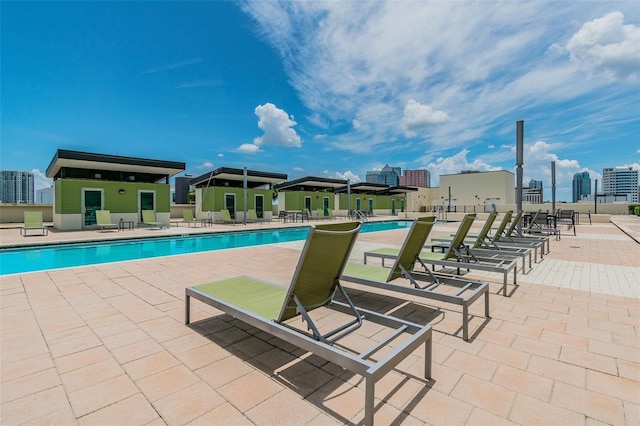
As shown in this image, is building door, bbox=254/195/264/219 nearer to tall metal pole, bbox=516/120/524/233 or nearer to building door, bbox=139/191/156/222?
building door, bbox=139/191/156/222

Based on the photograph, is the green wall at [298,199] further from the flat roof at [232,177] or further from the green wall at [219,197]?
the green wall at [219,197]

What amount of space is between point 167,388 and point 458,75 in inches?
552

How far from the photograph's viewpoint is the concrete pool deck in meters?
1.54

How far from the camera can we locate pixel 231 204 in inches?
748

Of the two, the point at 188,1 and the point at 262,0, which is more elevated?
the point at 188,1

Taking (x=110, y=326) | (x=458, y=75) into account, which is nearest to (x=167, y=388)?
(x=110, y=326)

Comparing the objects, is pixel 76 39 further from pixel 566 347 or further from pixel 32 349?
pixel 566 347

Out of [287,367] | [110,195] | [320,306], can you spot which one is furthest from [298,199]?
[287,367]

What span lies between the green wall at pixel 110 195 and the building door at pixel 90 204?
0.49ft

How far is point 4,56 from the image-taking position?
11.7m

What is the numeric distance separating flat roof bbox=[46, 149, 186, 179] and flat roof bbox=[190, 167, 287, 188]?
2.25 metres

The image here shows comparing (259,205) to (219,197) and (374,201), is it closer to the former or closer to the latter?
(219,197)

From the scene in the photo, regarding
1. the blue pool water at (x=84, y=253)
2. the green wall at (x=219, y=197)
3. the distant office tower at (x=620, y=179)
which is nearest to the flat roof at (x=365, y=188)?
the green wall at (x=219, y=197)

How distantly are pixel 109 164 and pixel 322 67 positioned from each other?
10728mm
